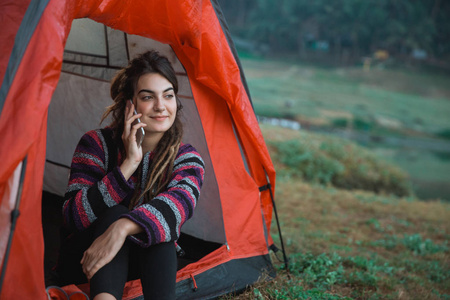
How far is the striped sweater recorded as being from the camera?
1.60m

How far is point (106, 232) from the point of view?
5.07ft

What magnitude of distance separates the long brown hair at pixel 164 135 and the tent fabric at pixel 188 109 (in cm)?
19

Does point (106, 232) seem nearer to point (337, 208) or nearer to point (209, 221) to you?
point (209, 221)

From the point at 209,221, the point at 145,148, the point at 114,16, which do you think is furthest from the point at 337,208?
the point at 114,16

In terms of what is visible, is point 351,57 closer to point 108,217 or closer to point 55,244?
point 55,244

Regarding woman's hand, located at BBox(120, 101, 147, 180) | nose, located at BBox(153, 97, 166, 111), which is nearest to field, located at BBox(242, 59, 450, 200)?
nose, located at BBox(153, 97, 166, 111)

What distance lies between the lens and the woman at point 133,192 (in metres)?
1.54

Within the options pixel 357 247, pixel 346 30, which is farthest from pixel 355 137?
pixel 357 247

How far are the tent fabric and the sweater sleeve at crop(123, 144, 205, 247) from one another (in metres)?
0.36

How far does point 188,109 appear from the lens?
8.77 ft

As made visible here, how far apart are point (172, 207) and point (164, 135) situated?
17.9 inches

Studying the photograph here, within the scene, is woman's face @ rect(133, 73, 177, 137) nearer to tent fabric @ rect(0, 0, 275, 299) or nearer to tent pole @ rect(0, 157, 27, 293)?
tent fabric @ rect(0, 0, 275, 299)

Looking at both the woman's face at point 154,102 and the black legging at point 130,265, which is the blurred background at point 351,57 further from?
the black legging at point 130,265

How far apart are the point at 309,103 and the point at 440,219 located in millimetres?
10629
